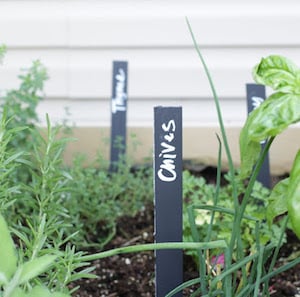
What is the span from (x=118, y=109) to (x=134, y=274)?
2.07ft

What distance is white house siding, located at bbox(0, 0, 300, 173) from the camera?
2391 mm

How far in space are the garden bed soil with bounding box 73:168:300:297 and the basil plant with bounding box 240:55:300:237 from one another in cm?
52

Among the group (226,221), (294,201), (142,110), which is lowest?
(226,221)

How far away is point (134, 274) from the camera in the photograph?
1.64 metres

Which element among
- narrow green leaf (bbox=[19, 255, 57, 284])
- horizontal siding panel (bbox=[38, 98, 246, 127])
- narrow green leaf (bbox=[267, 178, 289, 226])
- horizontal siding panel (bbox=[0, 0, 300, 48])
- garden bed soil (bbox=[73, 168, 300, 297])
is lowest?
garden bed soil (bbox=[73, 168, 300, 297])

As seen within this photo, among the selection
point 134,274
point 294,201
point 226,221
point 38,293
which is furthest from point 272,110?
point 134,274

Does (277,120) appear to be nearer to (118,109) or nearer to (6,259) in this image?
(6,259)

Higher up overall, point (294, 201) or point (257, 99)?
point (257, 99)

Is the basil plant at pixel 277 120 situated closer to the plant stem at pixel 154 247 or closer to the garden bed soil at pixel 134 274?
the plant stem at pixel 154 247

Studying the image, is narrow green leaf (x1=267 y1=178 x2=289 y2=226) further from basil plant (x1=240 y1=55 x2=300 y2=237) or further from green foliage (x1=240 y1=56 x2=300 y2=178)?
green foliage (x1=240 y1=56 x2=300 y2=178)

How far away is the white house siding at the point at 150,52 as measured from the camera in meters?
2.39

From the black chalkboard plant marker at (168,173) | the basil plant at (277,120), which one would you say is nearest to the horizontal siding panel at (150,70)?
the black chalkboard plant marker at (168,173)

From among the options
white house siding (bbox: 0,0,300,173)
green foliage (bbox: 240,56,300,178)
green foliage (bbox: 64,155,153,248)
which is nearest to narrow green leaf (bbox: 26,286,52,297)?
green foliage (bbox: 240,56,300,178)

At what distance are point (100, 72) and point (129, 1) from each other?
0.27 m
